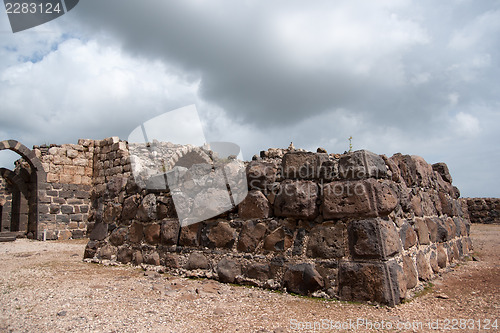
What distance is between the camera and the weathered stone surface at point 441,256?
4.39 metres

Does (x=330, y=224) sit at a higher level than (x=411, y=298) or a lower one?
higher

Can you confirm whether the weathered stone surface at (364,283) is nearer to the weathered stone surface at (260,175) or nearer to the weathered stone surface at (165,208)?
the weathered stone surface at (260,175)

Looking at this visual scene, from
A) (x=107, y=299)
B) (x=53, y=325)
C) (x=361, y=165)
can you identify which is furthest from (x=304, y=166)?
(x=53, y=325)

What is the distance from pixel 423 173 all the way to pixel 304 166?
6.98 feet

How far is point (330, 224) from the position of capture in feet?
10.5

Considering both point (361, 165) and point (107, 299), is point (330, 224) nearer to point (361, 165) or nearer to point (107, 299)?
point (361, 165)

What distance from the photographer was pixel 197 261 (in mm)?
3863

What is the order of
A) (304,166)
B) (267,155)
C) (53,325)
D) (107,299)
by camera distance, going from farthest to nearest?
1. (267,155)
2. (304,166)
3. (107,299)
4. (53,325)

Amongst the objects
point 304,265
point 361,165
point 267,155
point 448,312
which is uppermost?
point 267,155

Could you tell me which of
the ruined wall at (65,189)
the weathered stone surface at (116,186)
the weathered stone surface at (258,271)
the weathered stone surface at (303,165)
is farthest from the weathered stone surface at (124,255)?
the ruined wall at (65,189)

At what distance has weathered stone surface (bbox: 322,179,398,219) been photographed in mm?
3029

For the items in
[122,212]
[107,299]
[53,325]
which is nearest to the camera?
[53,325]

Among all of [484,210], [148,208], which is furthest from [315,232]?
[484,210]

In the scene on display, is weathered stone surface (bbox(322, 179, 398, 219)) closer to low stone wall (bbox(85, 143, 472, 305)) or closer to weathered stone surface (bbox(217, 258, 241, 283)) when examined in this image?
low stone wall (bbox(85, 143, 472, 305))
